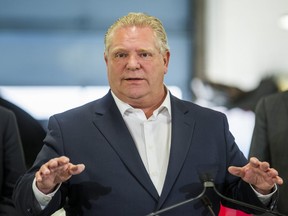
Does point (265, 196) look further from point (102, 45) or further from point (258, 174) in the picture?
point (102, 45)

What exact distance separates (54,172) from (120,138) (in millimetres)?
302

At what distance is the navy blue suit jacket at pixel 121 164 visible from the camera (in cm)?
189

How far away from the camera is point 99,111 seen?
6.74ft

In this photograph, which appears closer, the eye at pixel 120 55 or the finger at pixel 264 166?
the finger at pixel 264 166

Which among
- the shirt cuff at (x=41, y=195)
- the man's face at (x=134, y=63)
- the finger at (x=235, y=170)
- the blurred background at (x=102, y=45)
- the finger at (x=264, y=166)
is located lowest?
the blurred background at (x=102, y=45)

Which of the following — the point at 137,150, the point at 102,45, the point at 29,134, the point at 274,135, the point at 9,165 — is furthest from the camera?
the point at 102,45

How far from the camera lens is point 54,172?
175 centimetres

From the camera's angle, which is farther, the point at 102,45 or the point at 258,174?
the point at 102,45

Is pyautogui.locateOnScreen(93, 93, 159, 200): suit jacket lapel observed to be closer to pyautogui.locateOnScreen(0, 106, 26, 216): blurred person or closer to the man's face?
the man's face

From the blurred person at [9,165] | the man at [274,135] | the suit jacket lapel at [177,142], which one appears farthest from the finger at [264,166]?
the blurred person at [9,165]

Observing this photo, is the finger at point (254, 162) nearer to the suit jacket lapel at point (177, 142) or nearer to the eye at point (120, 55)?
the suit jacket lapel at point (177, 142)

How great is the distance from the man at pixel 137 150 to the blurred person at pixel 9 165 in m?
0.34

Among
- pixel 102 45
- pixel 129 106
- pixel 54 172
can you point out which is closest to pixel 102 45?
pixel 102 45

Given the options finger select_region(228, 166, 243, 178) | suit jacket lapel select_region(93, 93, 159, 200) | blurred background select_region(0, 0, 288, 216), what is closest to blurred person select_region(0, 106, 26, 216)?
suit jacket lapel select_region(93, 93, 159, 200)
